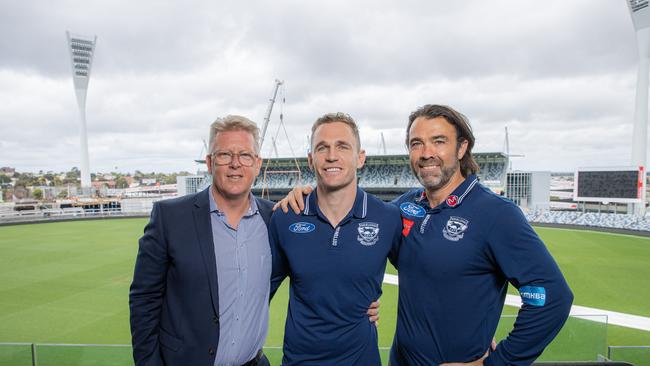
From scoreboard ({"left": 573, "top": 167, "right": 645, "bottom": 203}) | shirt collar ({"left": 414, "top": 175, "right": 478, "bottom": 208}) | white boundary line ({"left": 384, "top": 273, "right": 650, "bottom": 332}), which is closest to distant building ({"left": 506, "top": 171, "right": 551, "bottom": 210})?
scoreboard ({"left": 573, "top": 167, "right": 645, "bottom": 203})

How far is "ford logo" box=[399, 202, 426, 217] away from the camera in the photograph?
215cm

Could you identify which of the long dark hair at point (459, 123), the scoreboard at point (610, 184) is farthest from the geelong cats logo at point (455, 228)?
the scoreboard at point (610, 184)

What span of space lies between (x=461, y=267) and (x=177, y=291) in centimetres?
160

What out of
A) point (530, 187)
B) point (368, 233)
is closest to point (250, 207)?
point (368, 233)

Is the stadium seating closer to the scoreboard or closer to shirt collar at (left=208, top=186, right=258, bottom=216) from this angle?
the scoreboard

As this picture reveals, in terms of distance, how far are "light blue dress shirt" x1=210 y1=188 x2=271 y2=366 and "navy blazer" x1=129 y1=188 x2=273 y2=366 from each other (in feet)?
0.23

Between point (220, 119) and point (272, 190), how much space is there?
48061mm

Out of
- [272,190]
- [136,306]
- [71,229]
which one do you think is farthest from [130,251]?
[272,190]

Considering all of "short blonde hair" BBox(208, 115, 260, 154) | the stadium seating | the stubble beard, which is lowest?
the stadium seating

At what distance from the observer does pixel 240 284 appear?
6.72 ft

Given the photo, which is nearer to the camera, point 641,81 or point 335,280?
point 335,280

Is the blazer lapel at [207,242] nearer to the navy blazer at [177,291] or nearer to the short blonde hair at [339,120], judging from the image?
the navy blazer at [177,291]

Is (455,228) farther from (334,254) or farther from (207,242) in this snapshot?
(207,242)

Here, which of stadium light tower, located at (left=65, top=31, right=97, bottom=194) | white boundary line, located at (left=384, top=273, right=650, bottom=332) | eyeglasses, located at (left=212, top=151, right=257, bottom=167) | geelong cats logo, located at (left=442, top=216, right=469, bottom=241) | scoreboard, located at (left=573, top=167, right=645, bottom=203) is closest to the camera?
geelong cats logo, located at (left=442, top=216, right=469, bottom=241)
